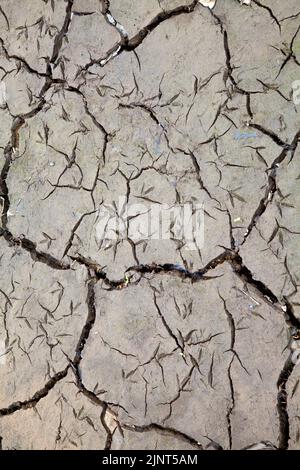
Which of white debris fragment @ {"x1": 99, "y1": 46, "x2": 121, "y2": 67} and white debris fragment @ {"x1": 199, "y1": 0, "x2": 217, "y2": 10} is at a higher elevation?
white debris fragment @ {"x1": 199, "y1": 0, "x2": 217, "y2": 10}

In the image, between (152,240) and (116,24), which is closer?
(152,240)

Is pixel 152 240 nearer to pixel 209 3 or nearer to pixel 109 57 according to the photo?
pixel 109 57

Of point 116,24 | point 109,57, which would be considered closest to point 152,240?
point 109,57

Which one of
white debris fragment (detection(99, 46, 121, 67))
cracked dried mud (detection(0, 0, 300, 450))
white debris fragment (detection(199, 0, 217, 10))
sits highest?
white debris fragment (detection(199, 0, 217, 10))

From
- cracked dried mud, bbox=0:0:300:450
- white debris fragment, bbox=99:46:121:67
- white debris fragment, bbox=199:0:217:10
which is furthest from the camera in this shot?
white debris fragment, bbox=99:46:121:67

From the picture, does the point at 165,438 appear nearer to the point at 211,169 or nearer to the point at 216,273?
the point at 216,273

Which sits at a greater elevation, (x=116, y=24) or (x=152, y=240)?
(x=116, y=24)

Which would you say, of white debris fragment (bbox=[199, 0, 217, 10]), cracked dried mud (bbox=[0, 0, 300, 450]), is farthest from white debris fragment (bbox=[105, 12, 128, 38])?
white debris fragment (bbox=[199, 0, 217, 10])

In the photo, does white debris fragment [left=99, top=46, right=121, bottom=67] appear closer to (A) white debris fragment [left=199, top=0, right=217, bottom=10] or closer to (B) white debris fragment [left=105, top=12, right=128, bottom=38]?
(B) white debris fragment [left=105, top=12, right=128, bottom=38]

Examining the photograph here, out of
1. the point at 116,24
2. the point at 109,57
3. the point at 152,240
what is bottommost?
the point at 152,240
